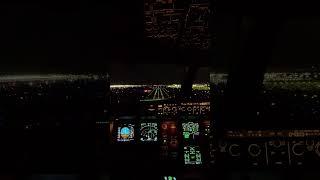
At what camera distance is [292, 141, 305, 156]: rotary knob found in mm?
3943

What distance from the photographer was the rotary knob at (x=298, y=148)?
3943 mm

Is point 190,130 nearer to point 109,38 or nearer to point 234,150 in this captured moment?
point 234,150

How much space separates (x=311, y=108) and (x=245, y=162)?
120 centimetres

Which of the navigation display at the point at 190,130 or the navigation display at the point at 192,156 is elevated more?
the navigation display at the point at 190,130

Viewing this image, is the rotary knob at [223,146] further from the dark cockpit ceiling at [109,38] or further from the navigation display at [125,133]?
the navigation display at [125,133]

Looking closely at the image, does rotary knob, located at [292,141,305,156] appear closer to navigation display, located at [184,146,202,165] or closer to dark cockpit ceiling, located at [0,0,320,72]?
dark cockpit ceiling, located at [0,0,320,72]

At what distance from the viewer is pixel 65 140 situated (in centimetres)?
497

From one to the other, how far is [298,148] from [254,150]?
1.55ft

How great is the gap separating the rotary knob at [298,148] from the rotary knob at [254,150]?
37 centimetres

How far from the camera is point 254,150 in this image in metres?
4.07

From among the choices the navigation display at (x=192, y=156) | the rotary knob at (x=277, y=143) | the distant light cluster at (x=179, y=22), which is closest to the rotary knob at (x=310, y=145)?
the rotary knob at (x=277, y=143)

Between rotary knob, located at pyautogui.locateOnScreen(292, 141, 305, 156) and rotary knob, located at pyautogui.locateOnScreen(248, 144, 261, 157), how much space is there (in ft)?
1.22

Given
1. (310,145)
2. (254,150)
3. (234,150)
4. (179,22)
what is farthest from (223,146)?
(179,22)

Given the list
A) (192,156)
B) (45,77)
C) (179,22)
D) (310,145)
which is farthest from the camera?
(45,77)
